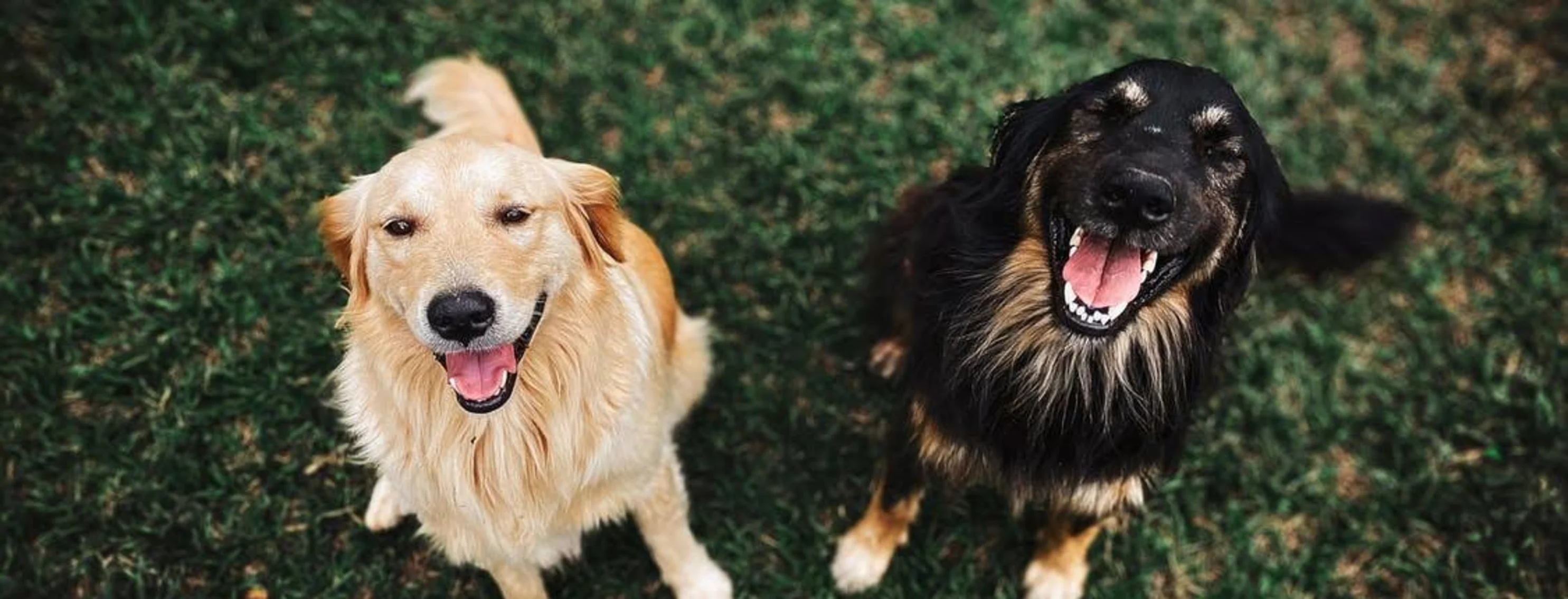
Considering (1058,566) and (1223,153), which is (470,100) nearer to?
(1223,153)

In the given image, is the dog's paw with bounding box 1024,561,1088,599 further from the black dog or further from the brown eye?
the brown eye

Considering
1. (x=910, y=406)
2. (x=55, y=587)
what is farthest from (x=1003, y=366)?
(x=55, y=587)

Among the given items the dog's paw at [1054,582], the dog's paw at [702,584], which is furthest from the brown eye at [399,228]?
the dog's paw at [1054,582]

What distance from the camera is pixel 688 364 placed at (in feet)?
12.4

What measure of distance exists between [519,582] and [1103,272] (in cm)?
205

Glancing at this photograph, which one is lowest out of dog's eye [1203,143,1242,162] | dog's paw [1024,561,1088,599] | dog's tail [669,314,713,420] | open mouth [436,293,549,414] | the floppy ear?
dog's paw [1024,561,1088,599]

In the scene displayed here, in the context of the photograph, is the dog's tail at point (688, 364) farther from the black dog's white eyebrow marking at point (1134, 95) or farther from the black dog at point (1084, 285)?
the black dog's white eyebrow marking at point (1134, 95)

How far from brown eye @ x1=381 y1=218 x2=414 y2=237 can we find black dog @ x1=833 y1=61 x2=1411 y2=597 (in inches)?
59.0

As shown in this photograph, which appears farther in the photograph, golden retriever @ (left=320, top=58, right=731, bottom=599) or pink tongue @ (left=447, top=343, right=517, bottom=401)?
pink tongue @ (left=447, top=343, right=517, bottom=401)

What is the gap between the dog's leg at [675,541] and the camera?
3.29 meters

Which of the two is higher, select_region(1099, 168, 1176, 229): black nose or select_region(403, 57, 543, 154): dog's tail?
select_region(1099, 168, 1176, 229): black nose

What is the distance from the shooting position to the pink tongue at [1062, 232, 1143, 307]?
275cm

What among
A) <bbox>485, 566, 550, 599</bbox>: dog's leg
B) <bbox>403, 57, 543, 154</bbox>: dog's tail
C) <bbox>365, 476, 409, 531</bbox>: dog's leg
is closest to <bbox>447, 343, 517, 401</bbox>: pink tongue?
<bbox>485, 566, 550, 599</bbox>: dog's leg

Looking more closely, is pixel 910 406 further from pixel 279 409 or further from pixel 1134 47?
pixel 1134 47
